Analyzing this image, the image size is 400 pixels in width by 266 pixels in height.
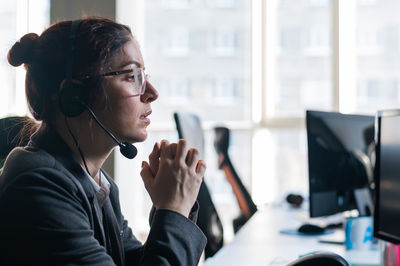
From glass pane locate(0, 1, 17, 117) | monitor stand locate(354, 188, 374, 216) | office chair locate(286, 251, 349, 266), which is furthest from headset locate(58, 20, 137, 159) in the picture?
glass pane locate(0, 1, 17, 117)

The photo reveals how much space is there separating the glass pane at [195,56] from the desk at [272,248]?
230 centimetres

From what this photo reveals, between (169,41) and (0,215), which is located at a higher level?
(169,41)

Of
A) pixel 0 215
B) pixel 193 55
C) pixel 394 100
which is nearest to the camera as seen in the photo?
pixel 0 215

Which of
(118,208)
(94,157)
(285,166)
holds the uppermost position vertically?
(94,157)

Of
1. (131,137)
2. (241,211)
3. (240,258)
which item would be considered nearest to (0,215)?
(131,137)

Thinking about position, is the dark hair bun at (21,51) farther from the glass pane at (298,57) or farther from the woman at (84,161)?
the glass pane at (298,57)

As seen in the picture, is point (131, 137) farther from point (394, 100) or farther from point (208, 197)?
point (394, 100)

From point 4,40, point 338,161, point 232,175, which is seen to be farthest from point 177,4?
point 338,161

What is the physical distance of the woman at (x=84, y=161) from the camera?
0.85 m

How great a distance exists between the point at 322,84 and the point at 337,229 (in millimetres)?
2256

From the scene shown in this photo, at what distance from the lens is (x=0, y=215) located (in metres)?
0.85

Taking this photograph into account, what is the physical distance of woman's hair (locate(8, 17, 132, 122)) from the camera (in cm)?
101

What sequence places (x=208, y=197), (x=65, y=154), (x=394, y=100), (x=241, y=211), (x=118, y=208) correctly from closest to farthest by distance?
(x=65, y=154)
(x=118, y=208)
(x=208, y=197)
(x=241, y=211)
(x=394, y=100)

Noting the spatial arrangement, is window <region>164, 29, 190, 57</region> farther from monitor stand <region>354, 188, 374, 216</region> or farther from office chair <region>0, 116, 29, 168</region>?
office chair <region>0, 116, 29, 168</region>
